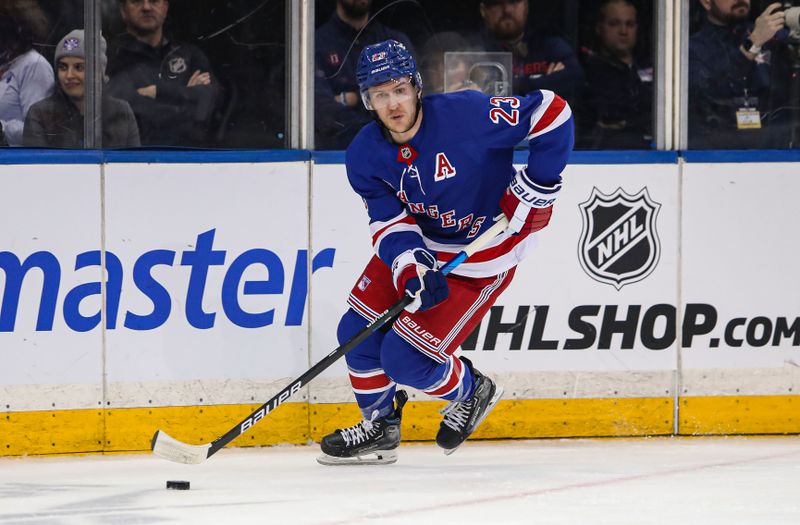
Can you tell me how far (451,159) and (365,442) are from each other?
0.88 m

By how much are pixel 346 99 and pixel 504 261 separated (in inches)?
39.9

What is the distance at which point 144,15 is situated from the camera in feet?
15.1

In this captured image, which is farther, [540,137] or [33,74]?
[33,74]

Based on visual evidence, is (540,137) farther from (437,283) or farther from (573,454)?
(573,454)

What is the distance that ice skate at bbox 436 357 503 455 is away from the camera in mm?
4091

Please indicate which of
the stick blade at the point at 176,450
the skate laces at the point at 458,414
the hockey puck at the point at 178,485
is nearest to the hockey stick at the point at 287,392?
the stick blade at the point at 176,450

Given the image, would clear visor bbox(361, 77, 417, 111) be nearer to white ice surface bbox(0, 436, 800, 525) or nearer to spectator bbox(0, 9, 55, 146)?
white ice surface bbox(0, 436, 800, 525)

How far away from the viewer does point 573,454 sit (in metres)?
4.41

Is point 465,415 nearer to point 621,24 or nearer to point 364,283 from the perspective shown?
point 364,283

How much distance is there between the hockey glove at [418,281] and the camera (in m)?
3.82

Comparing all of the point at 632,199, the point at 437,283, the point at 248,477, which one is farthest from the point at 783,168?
the point at 248,477

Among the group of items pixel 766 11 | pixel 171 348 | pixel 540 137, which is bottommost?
pixel 171 348

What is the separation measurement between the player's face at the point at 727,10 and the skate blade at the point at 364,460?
1.88 m

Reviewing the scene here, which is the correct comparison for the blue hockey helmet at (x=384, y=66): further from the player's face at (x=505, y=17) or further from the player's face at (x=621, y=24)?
the player's face at (x=621, y=24)
